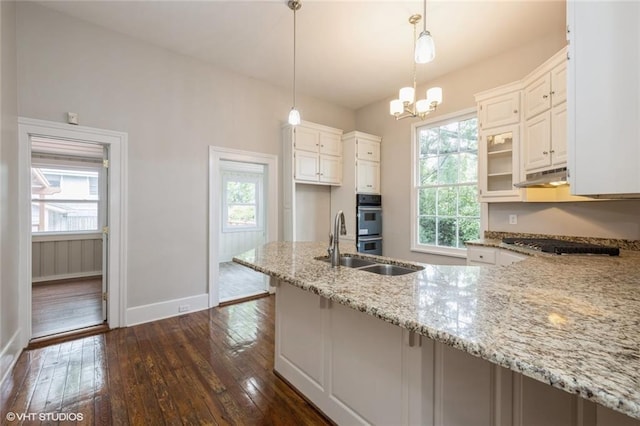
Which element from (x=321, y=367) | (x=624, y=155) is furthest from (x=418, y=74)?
(x=321, y=367)

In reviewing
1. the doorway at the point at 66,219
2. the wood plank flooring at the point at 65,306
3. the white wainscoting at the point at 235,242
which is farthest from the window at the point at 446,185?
the doorway at the point at 66,219

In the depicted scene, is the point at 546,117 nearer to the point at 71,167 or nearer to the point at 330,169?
the point at 330,169

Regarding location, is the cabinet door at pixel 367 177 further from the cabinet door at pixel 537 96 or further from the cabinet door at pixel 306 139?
the cabinet door at pixel 537 96

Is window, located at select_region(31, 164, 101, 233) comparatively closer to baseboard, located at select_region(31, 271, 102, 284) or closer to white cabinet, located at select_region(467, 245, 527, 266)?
baseboard, located at select_region(31, 271, 102, 284)

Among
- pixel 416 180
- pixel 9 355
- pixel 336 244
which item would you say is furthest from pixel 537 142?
pixel 9 355

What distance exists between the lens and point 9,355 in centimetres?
223

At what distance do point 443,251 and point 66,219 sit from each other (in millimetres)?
6490

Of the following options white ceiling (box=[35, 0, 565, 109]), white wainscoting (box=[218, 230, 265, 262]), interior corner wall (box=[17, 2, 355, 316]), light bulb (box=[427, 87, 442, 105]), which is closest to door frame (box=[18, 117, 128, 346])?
interior corner wall (box=[17, 2, 355, 316])

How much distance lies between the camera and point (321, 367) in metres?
1.76

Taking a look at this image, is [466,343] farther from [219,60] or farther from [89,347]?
[219,60]

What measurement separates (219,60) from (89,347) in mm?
3430

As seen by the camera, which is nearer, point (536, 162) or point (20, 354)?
point (20, 354)

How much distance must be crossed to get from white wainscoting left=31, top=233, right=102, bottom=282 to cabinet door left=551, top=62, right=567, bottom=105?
7138mm

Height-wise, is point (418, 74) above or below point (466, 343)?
above
